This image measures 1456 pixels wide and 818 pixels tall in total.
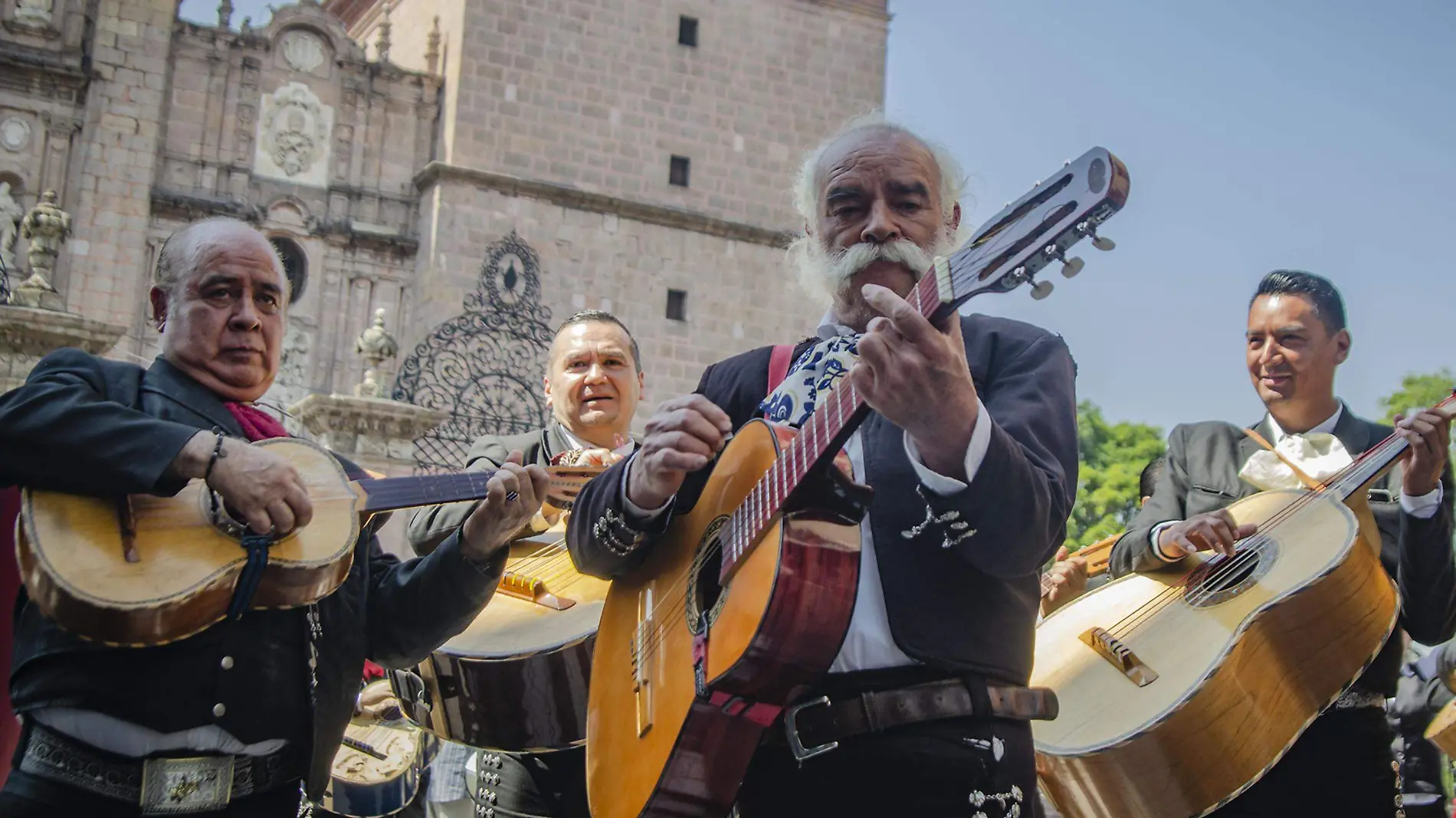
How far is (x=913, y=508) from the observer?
2.45 meters

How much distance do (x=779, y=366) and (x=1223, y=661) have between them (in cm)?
137

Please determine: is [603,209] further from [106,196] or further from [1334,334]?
[1334,334]

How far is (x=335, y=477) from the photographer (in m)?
3.11

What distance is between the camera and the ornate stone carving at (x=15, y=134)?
20.0 meters

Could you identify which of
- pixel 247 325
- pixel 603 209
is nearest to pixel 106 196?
pixel 603 209

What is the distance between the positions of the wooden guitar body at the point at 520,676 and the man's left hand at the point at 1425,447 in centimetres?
230

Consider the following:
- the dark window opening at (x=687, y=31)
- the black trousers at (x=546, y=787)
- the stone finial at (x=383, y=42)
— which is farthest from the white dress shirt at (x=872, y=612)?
the dark window opening at (x=687, y=31)

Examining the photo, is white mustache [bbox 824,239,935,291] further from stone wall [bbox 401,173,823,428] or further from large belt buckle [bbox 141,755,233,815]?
stone wall [bbox 401,173,823,428]

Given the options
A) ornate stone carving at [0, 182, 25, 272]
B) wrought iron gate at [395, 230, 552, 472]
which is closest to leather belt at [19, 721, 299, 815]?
wrought iron gate at [395, 230, 552, 472]

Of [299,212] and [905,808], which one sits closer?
[905,808]

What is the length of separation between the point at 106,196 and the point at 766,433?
2025cm

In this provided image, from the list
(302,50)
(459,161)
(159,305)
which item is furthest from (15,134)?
(159,305)

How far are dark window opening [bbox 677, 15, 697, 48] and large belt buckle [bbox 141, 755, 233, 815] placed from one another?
74.8ft

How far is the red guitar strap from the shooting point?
297cm
